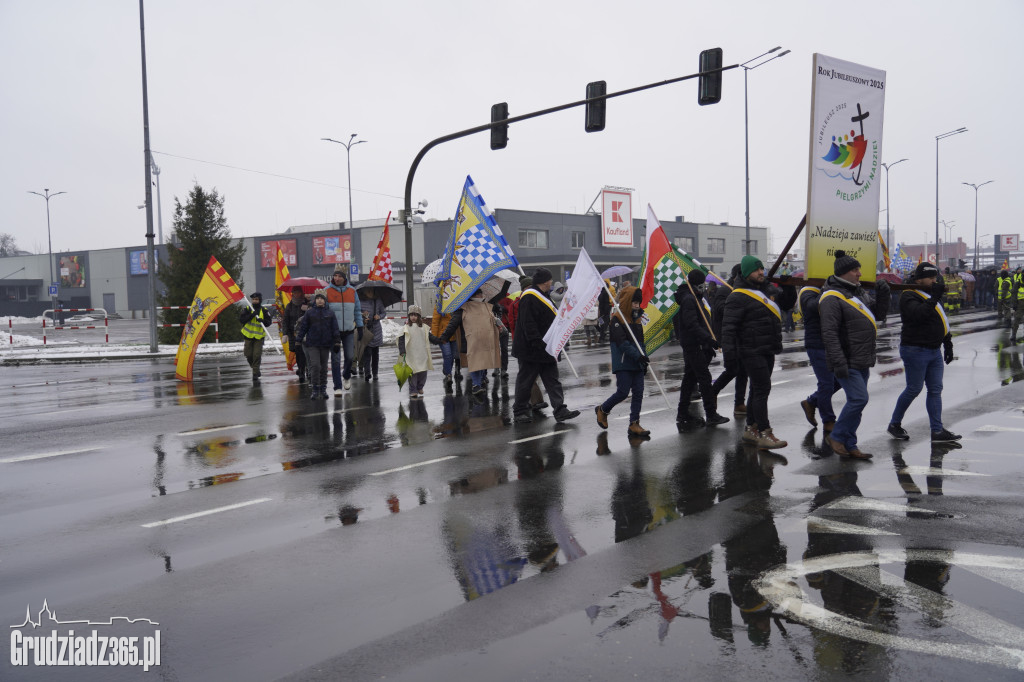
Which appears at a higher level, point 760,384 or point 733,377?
point 760,384

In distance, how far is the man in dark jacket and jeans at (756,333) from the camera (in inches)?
345

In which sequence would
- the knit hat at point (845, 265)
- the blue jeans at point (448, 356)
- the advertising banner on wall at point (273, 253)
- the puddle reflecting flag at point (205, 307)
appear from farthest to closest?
1. the advertising banner on wall at point (273, 253)
2. the puddle reflecting flag at point (205, 307)
3. the blue jeans at point (448, 356)
4. the knit hat at point (845, 265)

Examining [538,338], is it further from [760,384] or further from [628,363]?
[760,384]

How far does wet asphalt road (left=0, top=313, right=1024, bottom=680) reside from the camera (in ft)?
13.5

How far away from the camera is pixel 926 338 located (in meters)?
8.84

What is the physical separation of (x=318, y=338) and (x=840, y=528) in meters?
9.64

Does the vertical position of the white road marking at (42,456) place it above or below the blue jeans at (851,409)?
below

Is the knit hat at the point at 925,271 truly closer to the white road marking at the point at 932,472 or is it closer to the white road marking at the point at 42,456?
the white road marking at the point at 932,472

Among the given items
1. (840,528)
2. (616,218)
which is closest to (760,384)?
(840,528)

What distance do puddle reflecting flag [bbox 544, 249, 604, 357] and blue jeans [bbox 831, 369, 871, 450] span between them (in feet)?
10.9

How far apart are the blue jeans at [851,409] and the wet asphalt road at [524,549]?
11.6 inches

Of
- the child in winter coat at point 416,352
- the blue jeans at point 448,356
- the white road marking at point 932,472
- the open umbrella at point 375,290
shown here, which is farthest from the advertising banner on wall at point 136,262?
the white road marking at point 932,472

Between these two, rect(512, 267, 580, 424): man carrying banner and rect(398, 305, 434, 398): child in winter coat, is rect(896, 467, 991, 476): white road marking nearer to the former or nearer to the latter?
rect(512, 267, 580, 424): man carrying banner

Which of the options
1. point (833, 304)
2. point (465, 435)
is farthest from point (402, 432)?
point (833, 304)
